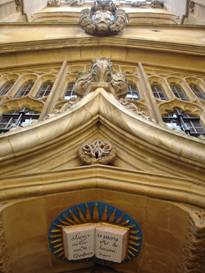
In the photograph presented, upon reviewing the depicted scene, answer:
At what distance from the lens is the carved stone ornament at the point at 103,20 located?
33.2 feet

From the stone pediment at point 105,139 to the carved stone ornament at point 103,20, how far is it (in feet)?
21.3

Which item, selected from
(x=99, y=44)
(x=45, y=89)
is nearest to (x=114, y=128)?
(x=45, y=89)

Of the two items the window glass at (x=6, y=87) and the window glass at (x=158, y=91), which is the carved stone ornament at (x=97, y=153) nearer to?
the window glass at (x=158, y=91)

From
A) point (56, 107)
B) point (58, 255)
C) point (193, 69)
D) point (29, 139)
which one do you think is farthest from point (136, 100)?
point (58, 255)

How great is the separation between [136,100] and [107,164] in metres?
3.29

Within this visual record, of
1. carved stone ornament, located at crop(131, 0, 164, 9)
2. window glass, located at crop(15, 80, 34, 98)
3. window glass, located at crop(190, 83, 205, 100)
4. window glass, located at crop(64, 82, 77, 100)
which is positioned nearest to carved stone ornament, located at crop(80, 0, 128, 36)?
window glass, located at crop(64, 82, 77, 100)

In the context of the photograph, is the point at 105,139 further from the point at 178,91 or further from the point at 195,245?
the point at 178,91

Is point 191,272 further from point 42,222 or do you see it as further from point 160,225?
point 42,222

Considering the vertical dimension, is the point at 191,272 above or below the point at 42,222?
below

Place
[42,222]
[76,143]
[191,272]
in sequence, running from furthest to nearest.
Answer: [76,143] < [42,222] < [191,272]

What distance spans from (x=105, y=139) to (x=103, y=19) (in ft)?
24.1

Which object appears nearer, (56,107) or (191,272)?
(191,272)

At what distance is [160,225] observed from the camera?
3438 mm

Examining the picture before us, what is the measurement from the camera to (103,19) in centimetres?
1044
